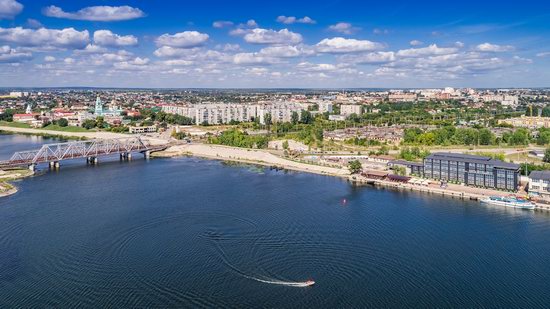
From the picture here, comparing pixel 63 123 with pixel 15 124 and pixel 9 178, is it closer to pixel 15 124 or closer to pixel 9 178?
pixel 15 124

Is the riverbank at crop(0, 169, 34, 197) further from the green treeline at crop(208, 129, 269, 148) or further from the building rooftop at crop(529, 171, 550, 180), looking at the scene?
the building rooftop at crop(529, 171, 550, 180)

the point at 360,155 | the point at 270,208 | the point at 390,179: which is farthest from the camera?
the point at 360,155

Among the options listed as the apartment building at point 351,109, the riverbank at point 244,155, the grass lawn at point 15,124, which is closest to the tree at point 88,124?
the grass lawn at point 15,124

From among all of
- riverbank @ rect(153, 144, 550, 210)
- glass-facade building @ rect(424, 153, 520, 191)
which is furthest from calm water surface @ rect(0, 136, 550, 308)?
glass-facade building @ rect(424, 153, 520, 191)

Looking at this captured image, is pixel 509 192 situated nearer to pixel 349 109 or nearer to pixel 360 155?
pixel 360 155

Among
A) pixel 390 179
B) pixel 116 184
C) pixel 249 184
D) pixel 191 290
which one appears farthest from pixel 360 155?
pixel 191 290

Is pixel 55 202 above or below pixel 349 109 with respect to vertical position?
below
